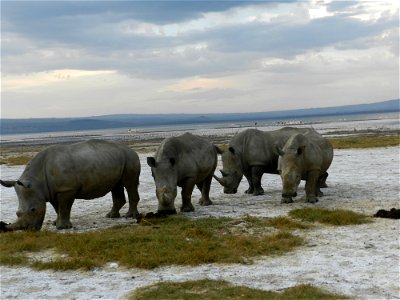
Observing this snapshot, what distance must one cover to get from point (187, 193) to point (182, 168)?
917 millimetres

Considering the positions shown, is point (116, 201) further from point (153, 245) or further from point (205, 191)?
point (153, 245)

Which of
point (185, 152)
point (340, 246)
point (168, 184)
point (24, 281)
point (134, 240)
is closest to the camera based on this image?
point (24, 281)

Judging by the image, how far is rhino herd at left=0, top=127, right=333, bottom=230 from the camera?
1372 centimetres

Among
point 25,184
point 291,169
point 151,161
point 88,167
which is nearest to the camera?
point 25,184

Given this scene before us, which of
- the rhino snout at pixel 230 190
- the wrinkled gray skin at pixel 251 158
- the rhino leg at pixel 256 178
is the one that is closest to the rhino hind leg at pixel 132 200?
the wrinkled gray skin at pixel 251 158

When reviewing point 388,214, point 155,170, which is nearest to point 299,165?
point 388,214

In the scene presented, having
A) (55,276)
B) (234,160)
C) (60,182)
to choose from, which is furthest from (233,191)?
(55,276)

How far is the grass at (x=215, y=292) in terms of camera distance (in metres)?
7.88

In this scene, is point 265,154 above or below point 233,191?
above

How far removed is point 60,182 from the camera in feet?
45.0

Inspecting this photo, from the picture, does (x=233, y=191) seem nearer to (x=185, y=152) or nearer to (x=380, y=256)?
(x=185, y=152)

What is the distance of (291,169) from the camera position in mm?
16219

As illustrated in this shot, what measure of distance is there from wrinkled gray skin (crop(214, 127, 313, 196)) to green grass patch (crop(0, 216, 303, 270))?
573 centimetres

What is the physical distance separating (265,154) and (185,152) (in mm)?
4458
